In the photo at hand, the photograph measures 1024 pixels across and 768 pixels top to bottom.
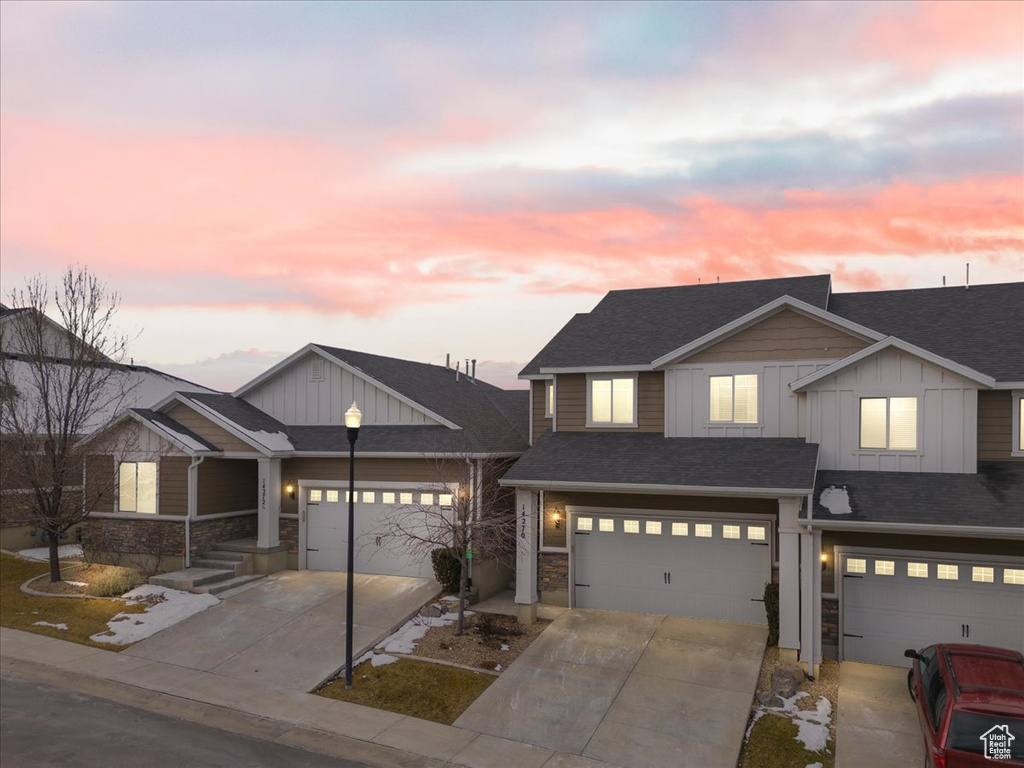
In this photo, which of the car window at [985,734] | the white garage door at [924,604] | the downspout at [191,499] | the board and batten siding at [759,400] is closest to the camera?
the car window at [985,734]

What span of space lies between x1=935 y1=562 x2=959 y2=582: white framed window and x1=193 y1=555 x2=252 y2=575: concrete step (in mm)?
18018

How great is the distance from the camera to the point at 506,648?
15305 mm

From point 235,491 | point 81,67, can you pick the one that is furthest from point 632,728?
point 81,67

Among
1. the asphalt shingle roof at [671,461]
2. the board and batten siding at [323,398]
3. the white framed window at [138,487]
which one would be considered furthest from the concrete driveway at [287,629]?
the board and batten siding at [323,398]

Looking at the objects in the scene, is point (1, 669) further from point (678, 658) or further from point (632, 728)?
point (678, 658)

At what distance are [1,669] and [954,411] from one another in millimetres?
21541

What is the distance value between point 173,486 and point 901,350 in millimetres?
20259

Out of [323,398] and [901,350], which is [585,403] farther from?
[323,398]

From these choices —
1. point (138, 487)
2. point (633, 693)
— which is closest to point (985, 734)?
point (633, 693)

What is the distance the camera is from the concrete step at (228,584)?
18.8 metres

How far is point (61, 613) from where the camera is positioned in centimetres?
1797

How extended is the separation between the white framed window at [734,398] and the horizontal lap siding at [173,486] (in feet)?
51.2

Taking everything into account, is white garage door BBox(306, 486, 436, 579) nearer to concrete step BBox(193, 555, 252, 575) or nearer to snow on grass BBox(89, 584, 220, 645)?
concrete step BBox(193, 555, 252, 575)

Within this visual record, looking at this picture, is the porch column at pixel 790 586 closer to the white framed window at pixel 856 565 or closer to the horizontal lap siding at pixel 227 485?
the white framed window at pixel 856 565
